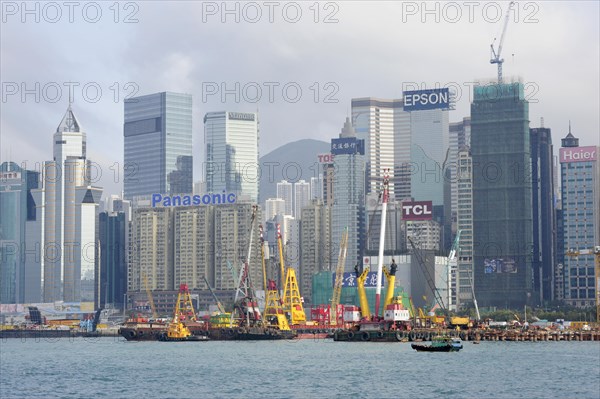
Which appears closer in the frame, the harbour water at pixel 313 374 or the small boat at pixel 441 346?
the harbour water at pixel 313 374

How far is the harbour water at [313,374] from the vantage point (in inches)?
4252

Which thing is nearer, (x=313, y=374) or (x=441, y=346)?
(x=313, y=374)

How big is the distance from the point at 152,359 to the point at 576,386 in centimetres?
6869

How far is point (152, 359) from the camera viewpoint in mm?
163625

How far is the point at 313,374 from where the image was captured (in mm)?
126562

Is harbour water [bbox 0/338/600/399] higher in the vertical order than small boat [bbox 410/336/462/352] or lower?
lower

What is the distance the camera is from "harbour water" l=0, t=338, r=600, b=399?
108000mm

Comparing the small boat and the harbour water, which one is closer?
the harbour water

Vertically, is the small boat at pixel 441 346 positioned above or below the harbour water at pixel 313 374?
above

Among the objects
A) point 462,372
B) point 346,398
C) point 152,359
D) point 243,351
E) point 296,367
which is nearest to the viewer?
point 346,398

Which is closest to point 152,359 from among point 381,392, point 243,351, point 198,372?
point 243,351

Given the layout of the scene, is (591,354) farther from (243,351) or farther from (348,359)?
(243,351)

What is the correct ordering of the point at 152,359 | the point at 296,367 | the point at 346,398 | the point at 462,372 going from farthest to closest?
the point at 152,359, the point at 296,367, the point at 462,372, the point at 346,398

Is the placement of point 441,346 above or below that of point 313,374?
above
